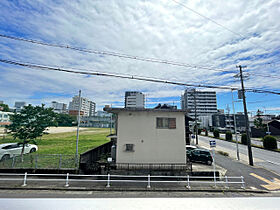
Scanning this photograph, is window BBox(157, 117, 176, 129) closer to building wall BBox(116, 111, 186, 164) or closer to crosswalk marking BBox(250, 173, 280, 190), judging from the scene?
building wall BBox(116, 111, 186, 164)

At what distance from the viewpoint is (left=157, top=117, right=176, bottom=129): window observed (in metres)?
11.9

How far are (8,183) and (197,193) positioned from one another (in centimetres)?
1233

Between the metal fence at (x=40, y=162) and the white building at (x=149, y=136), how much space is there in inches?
157


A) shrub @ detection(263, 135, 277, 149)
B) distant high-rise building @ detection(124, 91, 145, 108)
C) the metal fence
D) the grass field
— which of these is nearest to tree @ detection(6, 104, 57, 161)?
the metal fence

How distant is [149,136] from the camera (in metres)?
11.6

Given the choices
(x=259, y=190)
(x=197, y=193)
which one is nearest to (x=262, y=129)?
(x=259, y=190)

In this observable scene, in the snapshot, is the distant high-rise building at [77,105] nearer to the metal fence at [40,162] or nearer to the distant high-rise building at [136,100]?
the metal fence at [40,162]

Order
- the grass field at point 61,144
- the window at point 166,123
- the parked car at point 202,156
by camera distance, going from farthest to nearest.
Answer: the grass field at point 61,144 → the parked car at point 202,156 → the window at point 166,123

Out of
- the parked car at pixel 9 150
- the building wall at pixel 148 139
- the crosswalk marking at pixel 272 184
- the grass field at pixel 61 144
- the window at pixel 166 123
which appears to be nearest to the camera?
the crosswalk marking at pixel 272 184

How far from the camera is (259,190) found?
8.60 meters

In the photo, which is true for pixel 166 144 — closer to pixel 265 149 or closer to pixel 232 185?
pixel 232 185

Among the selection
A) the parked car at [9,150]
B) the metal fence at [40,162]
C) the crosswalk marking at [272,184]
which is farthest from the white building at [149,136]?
the parked car at [9,150]

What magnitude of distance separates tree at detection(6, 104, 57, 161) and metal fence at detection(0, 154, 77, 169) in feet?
7.41

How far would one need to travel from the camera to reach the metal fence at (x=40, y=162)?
10359mm
